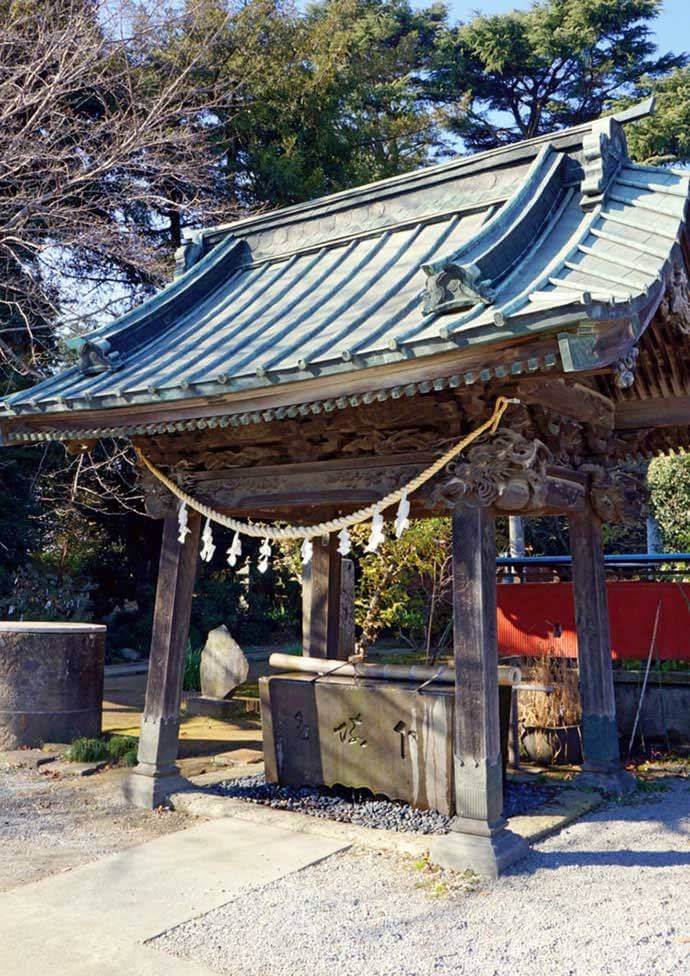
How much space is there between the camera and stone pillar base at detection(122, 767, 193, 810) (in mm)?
6359

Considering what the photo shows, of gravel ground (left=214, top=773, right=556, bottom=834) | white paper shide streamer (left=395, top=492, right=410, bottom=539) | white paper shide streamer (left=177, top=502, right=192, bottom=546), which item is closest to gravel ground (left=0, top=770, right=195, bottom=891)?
gravel ground (left=214, top=773, right=556, bottom=834)

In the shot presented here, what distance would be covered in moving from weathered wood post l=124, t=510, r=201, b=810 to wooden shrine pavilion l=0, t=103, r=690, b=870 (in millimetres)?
20

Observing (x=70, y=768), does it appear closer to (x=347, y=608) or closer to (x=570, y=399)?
(x=347, y=608)

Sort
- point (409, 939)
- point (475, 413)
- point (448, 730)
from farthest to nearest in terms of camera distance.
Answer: point (448, 730), point (475, 413), point (409, 939)

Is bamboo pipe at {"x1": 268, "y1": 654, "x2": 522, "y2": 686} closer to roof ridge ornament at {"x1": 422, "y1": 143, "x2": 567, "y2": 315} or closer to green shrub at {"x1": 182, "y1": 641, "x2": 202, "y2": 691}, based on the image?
roof ridge ornament at {"x1": 422, "y1": 143, "x2": 567, "y2": 315}

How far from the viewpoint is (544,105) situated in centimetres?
2480

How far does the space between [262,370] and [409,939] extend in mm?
3286

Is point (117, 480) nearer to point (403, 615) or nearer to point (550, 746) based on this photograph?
point (403, 615)

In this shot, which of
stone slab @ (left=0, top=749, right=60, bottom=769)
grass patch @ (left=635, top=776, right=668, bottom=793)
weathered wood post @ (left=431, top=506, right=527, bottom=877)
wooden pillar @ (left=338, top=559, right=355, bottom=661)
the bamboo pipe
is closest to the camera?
weathered wood post @ (left=431, top=506, right=527, bottom=877)

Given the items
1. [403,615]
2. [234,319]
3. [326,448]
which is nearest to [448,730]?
[326,448]

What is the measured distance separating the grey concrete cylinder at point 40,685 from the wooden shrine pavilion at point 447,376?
2.42 meters

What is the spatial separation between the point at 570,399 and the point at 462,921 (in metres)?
3.40

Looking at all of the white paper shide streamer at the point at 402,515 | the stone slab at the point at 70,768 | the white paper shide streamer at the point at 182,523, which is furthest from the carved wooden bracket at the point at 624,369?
the stone slab at the point at 70,768

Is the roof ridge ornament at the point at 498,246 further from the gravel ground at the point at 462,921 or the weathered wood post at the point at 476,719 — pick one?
the gravel ground at the point at 462,921
